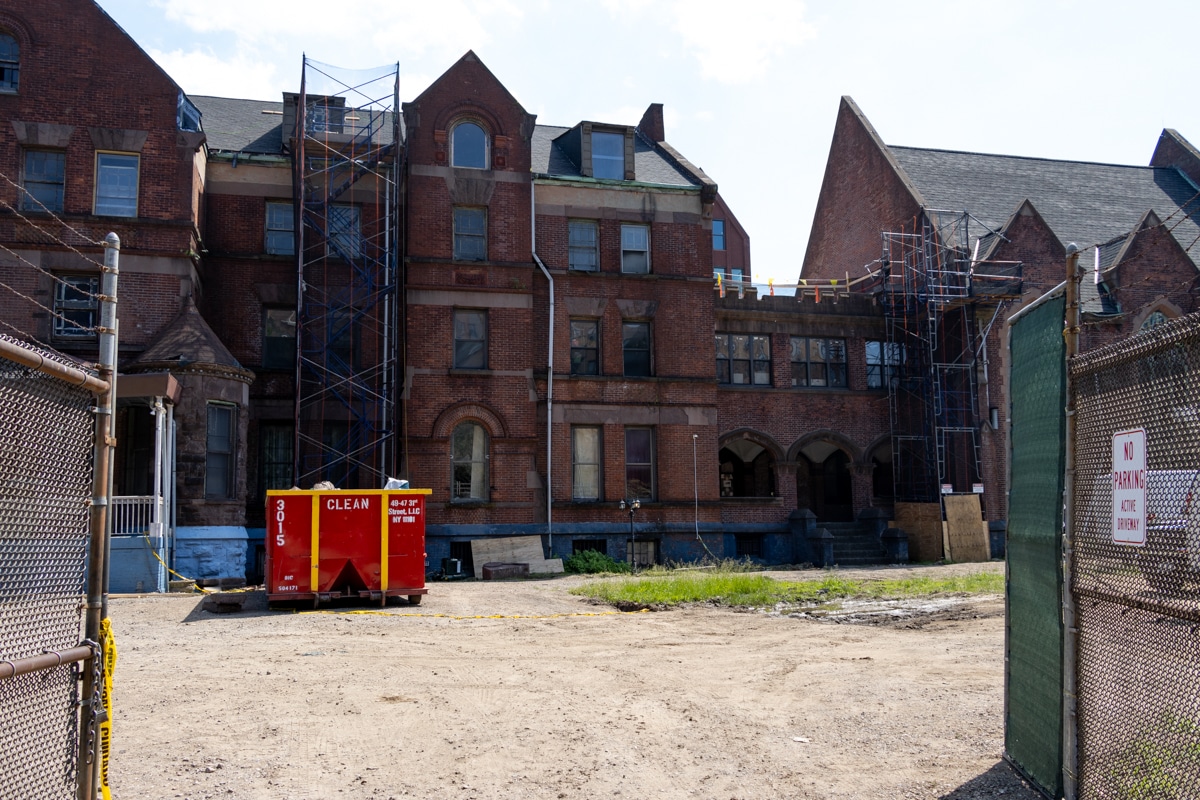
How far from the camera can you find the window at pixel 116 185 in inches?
981

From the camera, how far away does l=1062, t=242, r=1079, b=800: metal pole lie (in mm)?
5953

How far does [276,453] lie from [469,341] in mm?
5861

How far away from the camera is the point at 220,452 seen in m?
23.3

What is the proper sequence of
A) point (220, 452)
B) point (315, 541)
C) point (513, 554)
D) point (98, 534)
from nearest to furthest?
point (98, 534) < point (315, 541) < point (220, 452) < point (513, 554)

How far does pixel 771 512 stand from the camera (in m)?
30.4

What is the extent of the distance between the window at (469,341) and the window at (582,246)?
327 cm

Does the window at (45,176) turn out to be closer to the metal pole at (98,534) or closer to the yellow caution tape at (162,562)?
the yellow caution tape at (162,562)

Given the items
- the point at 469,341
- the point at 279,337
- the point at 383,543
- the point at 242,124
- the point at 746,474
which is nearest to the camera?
the point at 383,543

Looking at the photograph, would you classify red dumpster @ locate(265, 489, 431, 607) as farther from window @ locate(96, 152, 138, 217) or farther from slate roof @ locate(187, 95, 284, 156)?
slate roof @ locate(187, 95, 284, 156)

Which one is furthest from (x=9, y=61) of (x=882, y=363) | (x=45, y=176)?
(x=882, y=363)

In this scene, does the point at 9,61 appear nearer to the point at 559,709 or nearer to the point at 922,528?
the point at 559,709

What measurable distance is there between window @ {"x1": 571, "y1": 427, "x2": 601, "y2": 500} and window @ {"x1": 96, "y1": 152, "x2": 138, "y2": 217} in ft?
41.6

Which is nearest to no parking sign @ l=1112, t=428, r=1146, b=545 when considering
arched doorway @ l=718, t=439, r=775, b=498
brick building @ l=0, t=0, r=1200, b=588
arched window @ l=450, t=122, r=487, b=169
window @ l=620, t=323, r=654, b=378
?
brick building @ l=0, t=0, r=1200, b=588

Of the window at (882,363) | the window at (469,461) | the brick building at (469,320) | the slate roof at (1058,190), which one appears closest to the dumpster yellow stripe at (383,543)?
the brick building at (469,320)
